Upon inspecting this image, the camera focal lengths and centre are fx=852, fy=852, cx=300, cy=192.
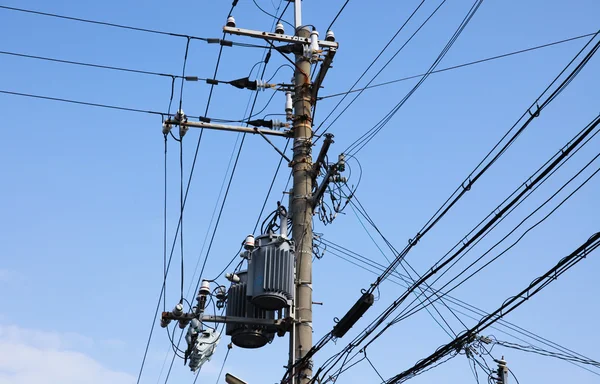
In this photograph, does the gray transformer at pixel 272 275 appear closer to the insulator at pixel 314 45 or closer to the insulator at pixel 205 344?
the insulator at pixel 205 344

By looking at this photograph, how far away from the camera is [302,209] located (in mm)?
12469

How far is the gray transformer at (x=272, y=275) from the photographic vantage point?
11.8 m

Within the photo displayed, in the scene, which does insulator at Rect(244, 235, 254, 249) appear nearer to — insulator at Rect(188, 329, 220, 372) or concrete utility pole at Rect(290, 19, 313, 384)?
concrete utility pole at Rect(290, 19, 313, 384)

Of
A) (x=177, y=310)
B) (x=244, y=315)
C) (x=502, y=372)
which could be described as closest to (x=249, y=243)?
(x=244, y=315)

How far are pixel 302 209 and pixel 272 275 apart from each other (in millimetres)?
1154

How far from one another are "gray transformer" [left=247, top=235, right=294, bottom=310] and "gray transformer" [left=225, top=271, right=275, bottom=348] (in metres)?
0.27

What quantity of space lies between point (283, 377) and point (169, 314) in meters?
2.22

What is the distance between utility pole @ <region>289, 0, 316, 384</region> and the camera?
1163 cm

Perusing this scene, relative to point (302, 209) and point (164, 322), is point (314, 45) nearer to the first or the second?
point (302, 209)

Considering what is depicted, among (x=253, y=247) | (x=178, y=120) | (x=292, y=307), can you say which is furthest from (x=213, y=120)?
(x=292, y=307)

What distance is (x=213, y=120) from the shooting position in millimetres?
13836

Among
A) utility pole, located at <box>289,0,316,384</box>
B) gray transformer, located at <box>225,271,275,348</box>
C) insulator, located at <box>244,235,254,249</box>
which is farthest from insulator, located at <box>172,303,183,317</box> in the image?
utility pole, located at <box>289,0,316,384</box>

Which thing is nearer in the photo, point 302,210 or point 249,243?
point 249,243

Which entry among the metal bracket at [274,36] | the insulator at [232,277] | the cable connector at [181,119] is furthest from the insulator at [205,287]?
the metal bracket at [274,36]
